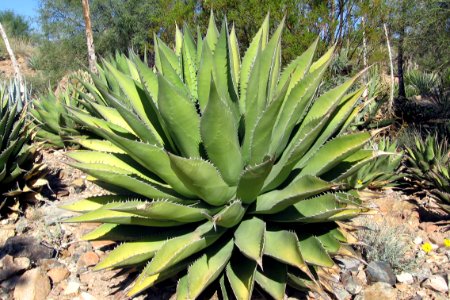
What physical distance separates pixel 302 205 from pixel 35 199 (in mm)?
3271

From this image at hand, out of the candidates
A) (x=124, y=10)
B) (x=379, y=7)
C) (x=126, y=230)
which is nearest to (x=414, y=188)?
(x=126, y=230)

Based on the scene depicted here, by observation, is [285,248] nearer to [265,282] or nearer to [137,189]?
[265,282]

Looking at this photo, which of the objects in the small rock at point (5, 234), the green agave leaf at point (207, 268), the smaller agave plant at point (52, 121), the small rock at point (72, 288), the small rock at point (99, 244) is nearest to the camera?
Answer: the green agave leaf at point (207, 268)

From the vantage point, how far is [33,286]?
2.84 m

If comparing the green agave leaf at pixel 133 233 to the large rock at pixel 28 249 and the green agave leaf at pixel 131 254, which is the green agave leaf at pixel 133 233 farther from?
the large rock at pixel 28 249

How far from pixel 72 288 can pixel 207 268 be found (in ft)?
4.42

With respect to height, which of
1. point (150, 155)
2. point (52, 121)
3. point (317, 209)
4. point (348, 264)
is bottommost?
point (348, 264)

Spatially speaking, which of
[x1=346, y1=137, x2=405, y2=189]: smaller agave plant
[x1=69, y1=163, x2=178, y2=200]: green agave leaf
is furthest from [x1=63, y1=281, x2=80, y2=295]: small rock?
[x1=346, y1=137, x2=405, y2=189]: smaller agave plant

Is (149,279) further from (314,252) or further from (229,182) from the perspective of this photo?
(314,252)

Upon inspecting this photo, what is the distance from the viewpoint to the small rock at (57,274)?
3061mm

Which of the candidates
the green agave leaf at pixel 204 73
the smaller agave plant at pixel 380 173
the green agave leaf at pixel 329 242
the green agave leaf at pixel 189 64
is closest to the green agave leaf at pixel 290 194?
the green agave leaf at pixel 329 242

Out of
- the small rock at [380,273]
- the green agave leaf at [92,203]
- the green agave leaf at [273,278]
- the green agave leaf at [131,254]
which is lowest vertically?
the small rock at [380,273]

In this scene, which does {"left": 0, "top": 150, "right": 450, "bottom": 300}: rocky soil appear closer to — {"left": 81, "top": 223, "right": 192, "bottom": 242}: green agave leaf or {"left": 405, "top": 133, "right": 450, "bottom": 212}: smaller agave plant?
{"left": 81, "top": 223, "right": 192, "bottom": 242}: green agave leaf

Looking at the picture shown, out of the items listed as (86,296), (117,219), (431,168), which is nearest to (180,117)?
(117,219)
